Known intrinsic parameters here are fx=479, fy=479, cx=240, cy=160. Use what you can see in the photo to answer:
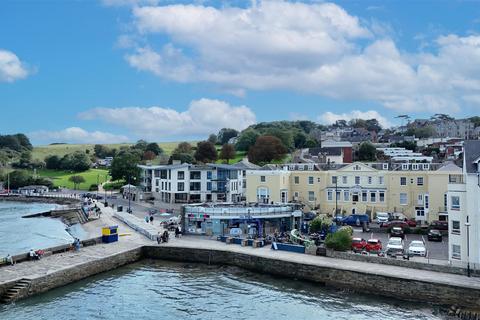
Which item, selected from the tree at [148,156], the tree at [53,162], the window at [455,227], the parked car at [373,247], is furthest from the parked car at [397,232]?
the tree at [53,162]

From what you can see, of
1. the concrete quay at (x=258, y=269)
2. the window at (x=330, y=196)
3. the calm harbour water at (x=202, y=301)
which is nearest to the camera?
the calm harbour water at (x=202, y=301)

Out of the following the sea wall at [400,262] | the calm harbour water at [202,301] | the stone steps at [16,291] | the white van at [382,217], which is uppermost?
the white van at [382,217]

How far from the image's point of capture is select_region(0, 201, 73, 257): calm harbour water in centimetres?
4339

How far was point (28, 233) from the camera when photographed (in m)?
52.7

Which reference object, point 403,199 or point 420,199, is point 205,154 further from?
point 420,199

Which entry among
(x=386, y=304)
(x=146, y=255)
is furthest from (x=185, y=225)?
(x=386, y=304)

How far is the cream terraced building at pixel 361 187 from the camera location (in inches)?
1855


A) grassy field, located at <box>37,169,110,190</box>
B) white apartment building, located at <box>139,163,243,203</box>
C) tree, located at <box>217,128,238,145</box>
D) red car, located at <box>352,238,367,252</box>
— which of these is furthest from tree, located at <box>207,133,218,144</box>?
red car, located at <box>352,238,367,252</box>

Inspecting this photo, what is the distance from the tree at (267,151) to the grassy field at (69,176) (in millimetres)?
37949

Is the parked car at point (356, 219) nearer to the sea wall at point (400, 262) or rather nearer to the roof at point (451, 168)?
the roof at point (451, 168)

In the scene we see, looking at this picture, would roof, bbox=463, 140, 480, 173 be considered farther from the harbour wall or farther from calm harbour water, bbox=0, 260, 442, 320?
calm harbour water, bbox=0, 260, 442, 320

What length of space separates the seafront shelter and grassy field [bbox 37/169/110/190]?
77762mm

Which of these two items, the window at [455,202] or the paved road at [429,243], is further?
the paved road at [429,243]

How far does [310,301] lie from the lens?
26.5 meters
